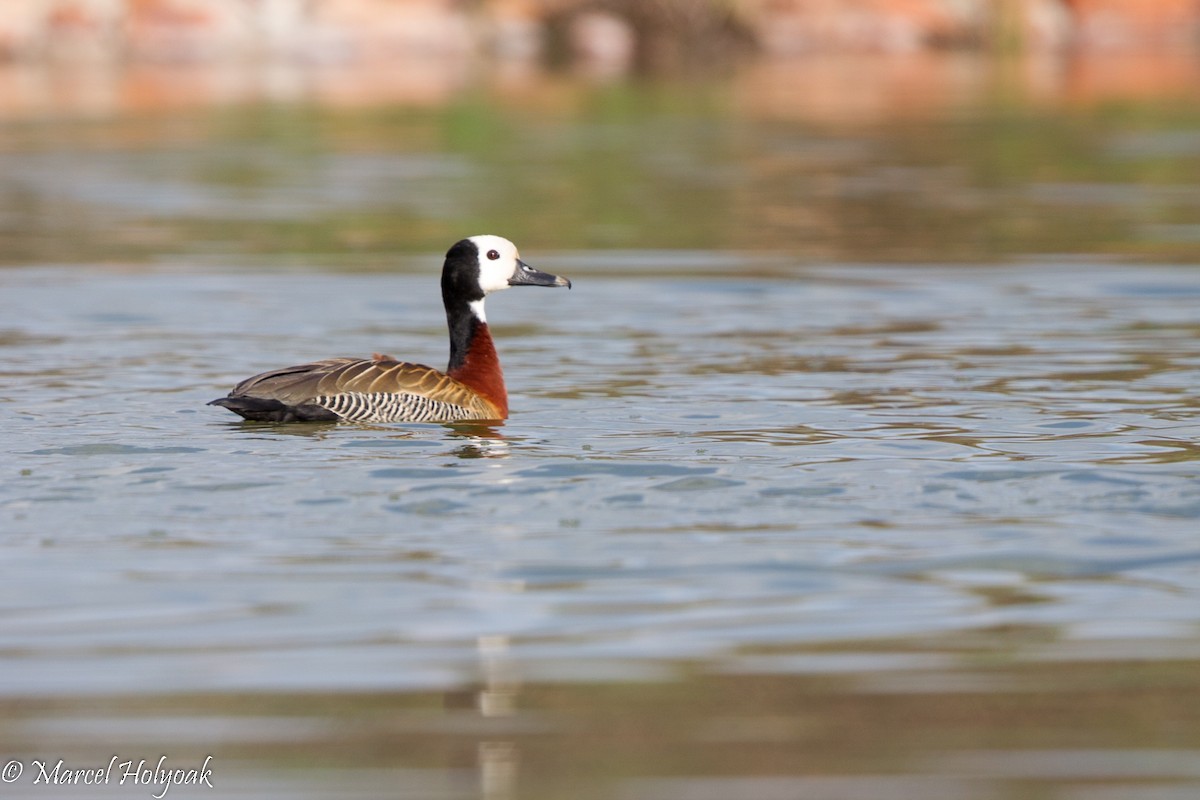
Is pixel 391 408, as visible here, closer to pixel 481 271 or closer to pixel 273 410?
pixel 273 410

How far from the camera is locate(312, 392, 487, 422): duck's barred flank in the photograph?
10648mm

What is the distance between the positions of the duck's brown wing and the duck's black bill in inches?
39.5

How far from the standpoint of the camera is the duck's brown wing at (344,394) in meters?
10.6

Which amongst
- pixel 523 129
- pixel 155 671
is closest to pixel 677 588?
pixel 155 671

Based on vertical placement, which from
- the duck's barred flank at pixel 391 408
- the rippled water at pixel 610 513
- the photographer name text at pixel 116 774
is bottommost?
the photographer name text at pixel 116 774

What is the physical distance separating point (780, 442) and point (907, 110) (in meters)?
28.9

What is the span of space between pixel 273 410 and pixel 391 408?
23.7 inches

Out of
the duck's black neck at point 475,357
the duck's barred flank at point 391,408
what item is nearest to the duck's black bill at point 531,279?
the duck's black neck at point 475,357

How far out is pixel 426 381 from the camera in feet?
35.8

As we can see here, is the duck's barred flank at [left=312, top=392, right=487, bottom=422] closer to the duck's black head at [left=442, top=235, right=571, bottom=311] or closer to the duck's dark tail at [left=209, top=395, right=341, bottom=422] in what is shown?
the duck's dark tail at [left=209, top=395, right=341, bottom=422]

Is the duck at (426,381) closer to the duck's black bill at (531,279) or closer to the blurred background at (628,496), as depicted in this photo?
the duck's black bill at (531,279)

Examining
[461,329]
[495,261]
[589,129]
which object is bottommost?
[461,329]

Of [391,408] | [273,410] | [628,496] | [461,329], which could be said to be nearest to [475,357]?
[461,329]

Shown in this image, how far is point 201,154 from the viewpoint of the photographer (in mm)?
30141
